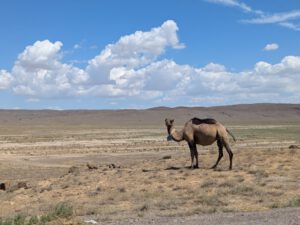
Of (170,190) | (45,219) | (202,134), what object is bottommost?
(170,190)

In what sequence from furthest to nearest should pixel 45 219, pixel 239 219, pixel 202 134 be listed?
pixel 202 134, pixel 45 219, pixel 239 219

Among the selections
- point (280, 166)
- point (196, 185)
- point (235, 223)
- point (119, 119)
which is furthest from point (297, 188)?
point (119, 119)

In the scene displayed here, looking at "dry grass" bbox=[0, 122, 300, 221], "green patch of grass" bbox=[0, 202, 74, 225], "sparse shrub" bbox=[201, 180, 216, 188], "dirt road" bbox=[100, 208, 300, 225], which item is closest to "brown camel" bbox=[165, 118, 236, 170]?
"dry grass" bbox=[0, 122, 300, 221]

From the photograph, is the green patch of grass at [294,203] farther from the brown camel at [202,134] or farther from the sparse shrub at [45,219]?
the brown camel at [202,134]

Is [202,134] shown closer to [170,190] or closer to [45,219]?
[170,190]

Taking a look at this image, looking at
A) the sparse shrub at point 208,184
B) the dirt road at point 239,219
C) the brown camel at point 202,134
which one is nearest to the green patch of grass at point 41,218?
the dirt road at point 239,219

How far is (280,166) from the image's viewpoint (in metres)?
22.2

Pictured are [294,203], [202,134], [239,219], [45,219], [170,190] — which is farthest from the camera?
[202,134]

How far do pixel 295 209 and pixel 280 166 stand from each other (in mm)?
8765

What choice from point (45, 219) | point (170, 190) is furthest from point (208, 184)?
point (45, 219)

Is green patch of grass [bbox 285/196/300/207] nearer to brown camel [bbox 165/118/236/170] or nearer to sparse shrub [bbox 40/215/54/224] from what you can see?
sparse shrub [bbox 40/215/54/224]

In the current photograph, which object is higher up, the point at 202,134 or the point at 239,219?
the point at 202,134

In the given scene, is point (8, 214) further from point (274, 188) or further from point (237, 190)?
point (274, 188)

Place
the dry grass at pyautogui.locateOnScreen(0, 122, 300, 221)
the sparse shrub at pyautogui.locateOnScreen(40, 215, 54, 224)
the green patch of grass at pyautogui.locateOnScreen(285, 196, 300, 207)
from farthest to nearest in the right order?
the dry grass at pyautogui.locateOnScreen(0, 122, 300, 221)
the green patch of grass at pyautogui.locateOnScreen(285, 196, 300, 207)
the sparse shrub at pyautogui.locateOnScreen(40, 215, 54, 224)
